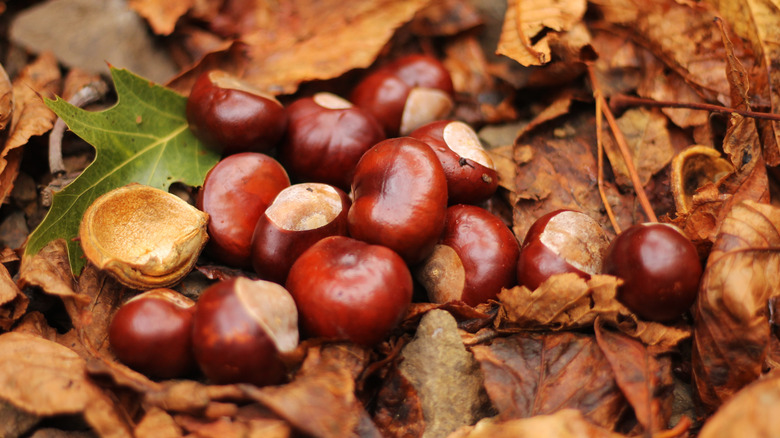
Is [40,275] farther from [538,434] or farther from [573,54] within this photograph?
[573,54]

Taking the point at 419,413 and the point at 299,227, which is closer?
the point at 419,413

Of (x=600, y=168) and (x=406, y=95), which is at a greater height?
(x=406, y=95)

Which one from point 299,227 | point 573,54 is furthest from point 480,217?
point 573,54

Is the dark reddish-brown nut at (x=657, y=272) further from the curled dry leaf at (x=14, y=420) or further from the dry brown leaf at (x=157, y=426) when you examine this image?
the curled dry leaf at (x=14, y=420)

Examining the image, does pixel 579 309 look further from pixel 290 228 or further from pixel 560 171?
pixel 290 228

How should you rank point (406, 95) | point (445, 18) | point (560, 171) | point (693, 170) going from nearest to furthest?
point (693, 170) < point (560, 171) < point (406, 95) < point (445, 18)

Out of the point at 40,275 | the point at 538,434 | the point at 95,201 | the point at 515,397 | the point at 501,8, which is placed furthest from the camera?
the point at 501,8

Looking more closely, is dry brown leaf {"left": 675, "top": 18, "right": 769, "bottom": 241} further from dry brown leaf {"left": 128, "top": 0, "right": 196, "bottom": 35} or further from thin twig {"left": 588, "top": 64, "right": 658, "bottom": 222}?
dry brown leaf {"left": 128, "top": 0, "right": 196, "bottom": 35}

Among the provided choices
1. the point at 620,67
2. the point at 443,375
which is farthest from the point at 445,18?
the point at 443,375
